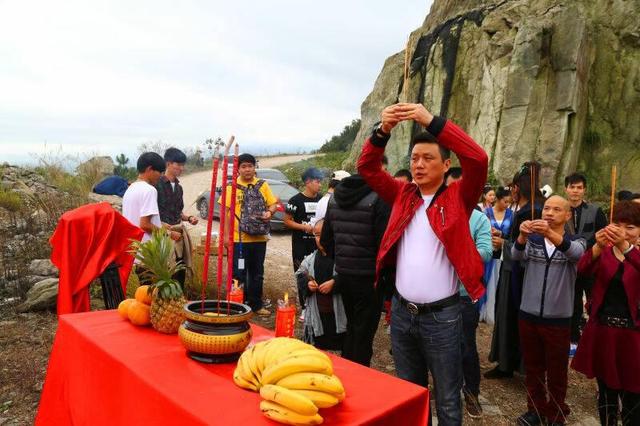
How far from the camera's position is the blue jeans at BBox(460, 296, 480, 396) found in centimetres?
375

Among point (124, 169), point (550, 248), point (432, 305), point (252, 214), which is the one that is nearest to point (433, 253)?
point (432, 305)

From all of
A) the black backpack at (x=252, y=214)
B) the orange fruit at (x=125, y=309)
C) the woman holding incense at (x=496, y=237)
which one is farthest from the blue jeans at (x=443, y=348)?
the black backpack at (x=252, y=214)

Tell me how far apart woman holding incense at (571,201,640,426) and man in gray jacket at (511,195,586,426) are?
5.9 inches

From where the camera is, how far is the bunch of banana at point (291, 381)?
1488mm

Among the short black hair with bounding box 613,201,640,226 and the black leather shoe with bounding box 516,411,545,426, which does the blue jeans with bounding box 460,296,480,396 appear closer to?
the black leather shoe with bounding box 516,411,545,426

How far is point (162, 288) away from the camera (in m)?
2.42

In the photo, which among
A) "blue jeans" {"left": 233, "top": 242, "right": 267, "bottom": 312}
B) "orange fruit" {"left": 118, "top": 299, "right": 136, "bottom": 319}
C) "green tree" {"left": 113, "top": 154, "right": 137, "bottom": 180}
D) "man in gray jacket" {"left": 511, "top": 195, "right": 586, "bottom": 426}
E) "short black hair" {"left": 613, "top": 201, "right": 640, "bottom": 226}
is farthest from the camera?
"green tree" {"left": 113, "top": 154, "right": 137, "bottom": 180}

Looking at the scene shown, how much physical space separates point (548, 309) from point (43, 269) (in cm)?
Result: 649

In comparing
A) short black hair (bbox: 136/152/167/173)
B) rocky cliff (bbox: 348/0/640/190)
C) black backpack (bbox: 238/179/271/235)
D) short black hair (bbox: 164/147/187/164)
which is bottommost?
black backpack (bbox: 238/179/271/235)

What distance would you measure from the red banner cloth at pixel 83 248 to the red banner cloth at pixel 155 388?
41.0 inches

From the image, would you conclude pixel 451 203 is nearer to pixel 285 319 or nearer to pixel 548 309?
pixel 285 319

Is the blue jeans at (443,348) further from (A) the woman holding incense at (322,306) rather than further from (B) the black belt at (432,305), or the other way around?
(A) the woman holding incense at (322,306)

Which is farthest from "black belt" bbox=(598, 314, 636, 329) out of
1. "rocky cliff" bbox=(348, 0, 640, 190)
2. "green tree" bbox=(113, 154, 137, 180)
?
"green tree" bbox=(113, 154, 137, 180)

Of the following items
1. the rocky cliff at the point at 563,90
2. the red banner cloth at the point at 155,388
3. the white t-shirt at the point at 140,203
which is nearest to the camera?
the red banner cloth at the point at 155,388
